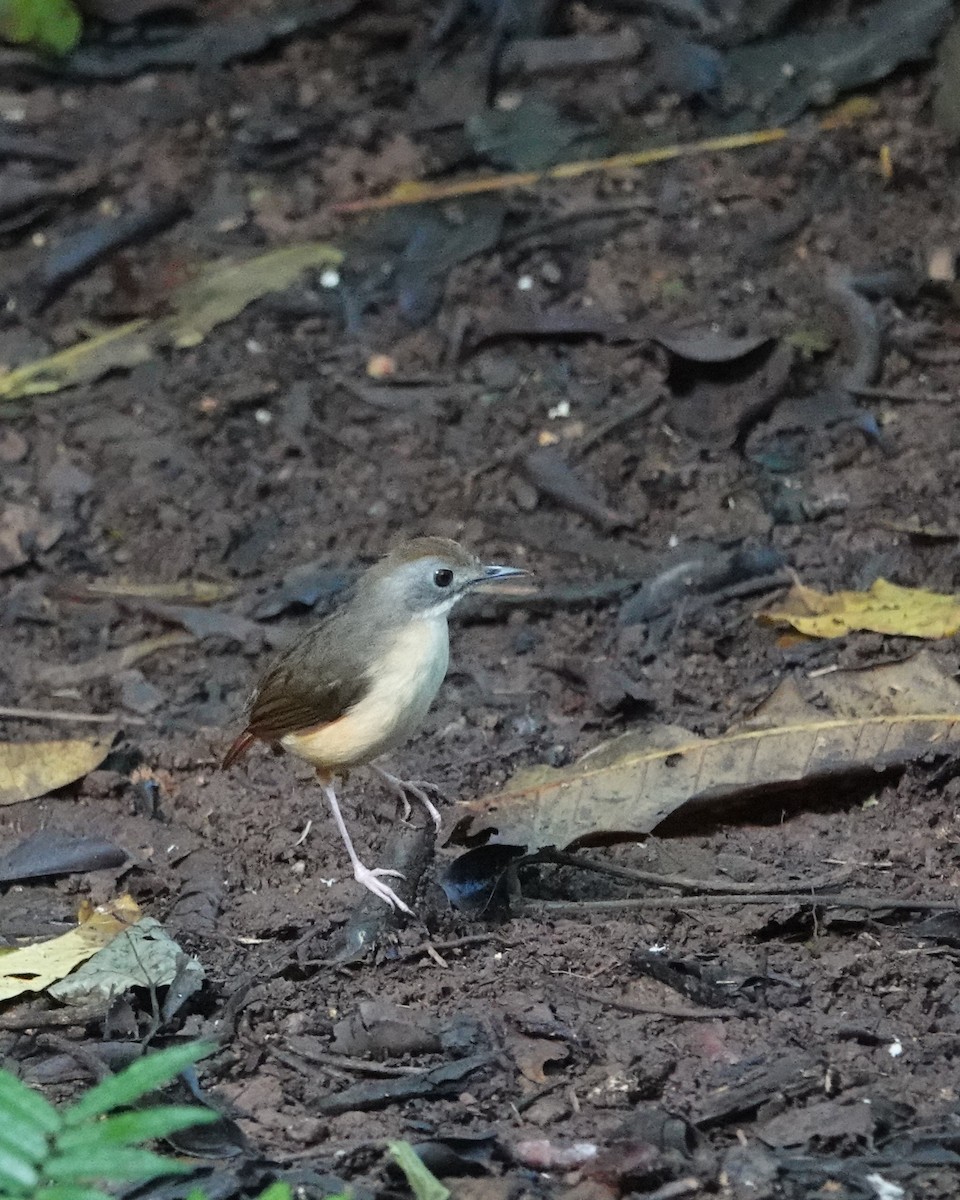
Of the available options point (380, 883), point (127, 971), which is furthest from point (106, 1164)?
point (380, 883)

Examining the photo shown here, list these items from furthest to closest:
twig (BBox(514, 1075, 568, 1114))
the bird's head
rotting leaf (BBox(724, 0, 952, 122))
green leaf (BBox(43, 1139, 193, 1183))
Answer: rotting leaf (BBox(724, 0, 952, 122)) < the bird's head < twig (BBox(514, 1075, 568, 1114)) < green leaf (BBox(43, 1139, 193, 1183))

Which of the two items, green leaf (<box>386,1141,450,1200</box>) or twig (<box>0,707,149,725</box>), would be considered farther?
twig (<box>0,707,149,725</box>)

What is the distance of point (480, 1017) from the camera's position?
14.1 feet

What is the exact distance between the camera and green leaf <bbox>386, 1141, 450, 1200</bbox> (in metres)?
3.52

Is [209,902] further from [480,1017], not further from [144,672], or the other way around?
[144,672]

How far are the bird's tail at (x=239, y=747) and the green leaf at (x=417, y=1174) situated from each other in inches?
92.9

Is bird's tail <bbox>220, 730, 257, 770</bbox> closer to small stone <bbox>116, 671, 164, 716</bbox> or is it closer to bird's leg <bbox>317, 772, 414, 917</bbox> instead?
bird's leg <bbox>317, 772, 414, 917</bbox>

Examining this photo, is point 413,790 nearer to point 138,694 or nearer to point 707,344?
point 138,694

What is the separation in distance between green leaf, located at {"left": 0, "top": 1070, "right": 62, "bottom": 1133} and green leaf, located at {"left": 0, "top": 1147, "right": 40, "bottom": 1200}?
8cm

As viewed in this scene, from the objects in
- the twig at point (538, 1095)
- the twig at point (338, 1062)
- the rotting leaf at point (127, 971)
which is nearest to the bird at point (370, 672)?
the rotting leaf at point (127, 971)

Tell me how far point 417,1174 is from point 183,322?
6.19m

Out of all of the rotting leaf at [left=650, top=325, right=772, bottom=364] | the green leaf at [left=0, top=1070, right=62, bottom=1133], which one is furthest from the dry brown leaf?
the green leaf at [left=0, top=1070, right=62, bottom=1133]

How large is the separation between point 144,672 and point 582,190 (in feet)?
13.0

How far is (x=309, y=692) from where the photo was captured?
5.63 m
